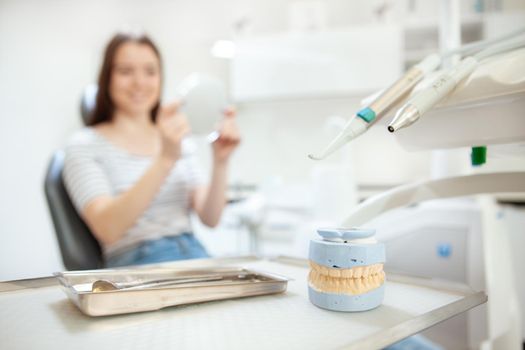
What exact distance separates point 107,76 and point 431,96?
0.97m

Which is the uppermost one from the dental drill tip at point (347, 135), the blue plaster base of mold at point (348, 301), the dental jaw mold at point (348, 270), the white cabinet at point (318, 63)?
the white cabinet at point (318, 63)

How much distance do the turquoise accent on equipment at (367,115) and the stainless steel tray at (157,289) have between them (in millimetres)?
171

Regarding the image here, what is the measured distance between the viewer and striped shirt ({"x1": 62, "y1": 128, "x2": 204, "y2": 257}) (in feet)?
3.21

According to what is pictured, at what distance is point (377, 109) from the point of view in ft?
1.29

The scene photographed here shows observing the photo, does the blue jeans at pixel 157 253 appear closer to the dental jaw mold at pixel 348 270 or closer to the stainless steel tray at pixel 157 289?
the stainless steel tray at pixel 157 289

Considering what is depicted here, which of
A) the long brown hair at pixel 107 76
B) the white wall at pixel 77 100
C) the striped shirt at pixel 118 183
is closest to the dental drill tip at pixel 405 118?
the striped shirt at pixel 118 183

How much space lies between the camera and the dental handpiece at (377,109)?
379 millimetres

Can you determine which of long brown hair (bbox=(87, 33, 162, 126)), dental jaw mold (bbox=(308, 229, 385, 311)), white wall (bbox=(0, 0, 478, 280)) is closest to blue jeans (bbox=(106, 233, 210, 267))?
long brown hair (bbox=(87, 33, 162, 126))

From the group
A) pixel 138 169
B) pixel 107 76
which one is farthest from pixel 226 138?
pixel 107 76

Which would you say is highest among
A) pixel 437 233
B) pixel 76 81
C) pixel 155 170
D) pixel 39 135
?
pixel 76 81

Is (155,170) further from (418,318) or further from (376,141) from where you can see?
(376,141)

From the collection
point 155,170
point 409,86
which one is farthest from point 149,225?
point 409,86

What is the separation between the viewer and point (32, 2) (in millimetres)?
1972

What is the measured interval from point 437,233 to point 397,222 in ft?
0.29
